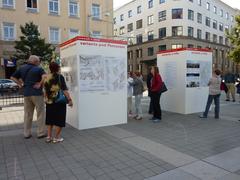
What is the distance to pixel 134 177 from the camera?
3.72 meters

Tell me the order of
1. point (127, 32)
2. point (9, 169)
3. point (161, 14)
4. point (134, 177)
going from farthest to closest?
point (127, 32) → point (161, 14) → point (9, 169) → point (134, 177)

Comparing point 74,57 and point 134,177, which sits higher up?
point 74,57

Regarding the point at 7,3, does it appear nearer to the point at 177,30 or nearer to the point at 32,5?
the point at 32,5

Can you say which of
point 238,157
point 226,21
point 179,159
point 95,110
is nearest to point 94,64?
point 95,110

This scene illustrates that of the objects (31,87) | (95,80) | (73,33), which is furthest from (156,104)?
(73,33)

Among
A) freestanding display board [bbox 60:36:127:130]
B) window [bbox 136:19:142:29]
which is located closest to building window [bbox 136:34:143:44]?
window [bbox 136:19:142:29]

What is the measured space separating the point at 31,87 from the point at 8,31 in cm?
2256

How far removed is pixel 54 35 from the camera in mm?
27609

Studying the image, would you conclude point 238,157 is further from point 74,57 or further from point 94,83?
point 74,57

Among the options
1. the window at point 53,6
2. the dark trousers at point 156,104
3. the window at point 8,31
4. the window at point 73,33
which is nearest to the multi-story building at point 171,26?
the window at point 73,33

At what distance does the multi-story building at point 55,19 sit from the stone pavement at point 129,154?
20757 mm

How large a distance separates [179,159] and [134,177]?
1171 millimetres

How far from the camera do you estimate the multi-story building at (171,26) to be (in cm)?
3938

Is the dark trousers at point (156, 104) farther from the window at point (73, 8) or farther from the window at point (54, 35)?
the window at point (73, 8)
